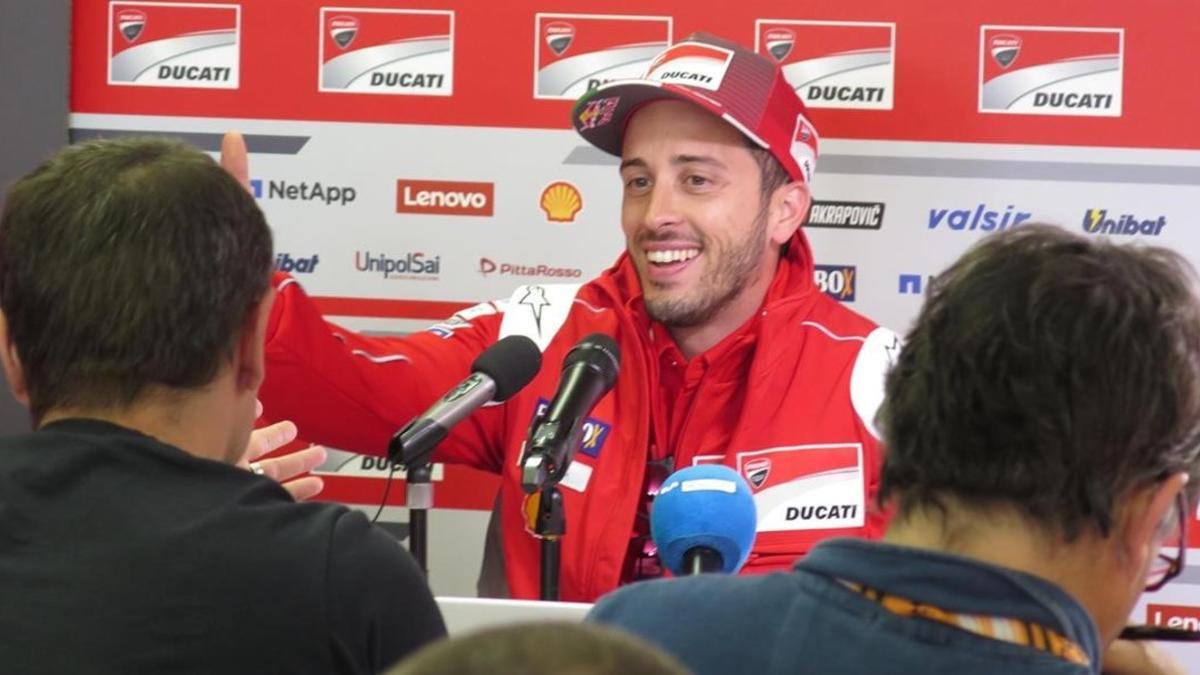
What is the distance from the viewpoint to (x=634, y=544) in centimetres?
263

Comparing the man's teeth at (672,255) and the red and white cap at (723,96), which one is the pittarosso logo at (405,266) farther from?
the man's teeth at (672,255)

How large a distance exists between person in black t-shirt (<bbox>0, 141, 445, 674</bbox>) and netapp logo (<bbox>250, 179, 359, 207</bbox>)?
2140mm

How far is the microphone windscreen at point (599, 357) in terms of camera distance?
2.03 meters

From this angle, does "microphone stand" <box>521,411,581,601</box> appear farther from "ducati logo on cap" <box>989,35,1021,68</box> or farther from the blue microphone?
"ducati logo on cap" <box>989,35,1021,68</box>

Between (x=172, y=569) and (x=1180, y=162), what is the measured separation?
109 inches

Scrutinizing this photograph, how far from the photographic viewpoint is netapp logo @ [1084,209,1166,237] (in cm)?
344

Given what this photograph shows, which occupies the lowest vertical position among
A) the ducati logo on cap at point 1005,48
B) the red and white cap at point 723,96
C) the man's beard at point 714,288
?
the man's beard at point 714,288

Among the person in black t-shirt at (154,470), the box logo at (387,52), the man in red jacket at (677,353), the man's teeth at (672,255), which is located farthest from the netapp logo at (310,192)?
the person in black t-shirt at (154,470)

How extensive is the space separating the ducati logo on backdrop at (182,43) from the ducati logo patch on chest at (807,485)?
1.56m

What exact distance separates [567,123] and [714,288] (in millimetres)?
743

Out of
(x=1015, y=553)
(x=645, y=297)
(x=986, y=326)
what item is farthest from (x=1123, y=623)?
(x=645, y=297)

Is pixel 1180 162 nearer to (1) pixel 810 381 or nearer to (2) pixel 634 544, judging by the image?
(1) pixel 810 381

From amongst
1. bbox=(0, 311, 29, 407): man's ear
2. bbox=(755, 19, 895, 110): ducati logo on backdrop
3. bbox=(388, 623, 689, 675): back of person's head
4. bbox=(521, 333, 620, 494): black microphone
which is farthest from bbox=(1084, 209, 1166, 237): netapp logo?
bbox=(388, 623, 689, 675): back of person's head

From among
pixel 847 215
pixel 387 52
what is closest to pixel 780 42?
pixel 847 215
